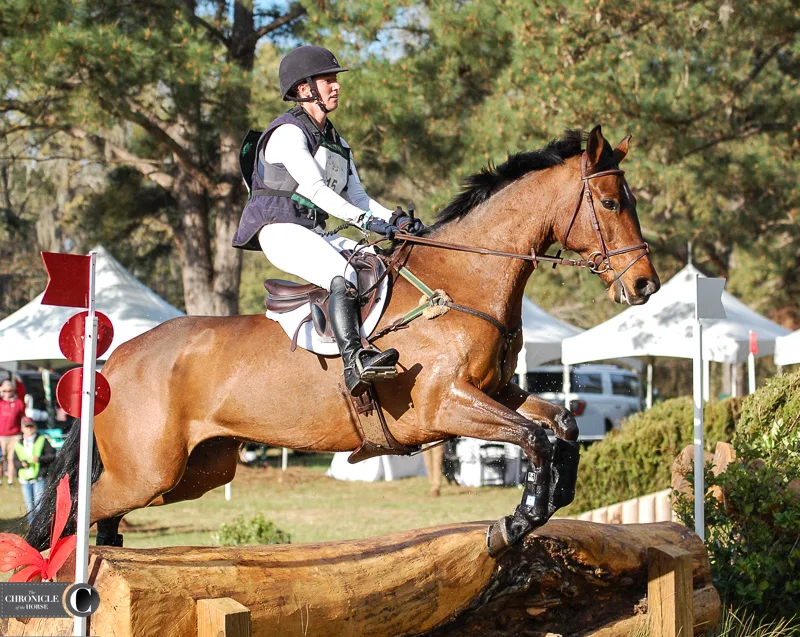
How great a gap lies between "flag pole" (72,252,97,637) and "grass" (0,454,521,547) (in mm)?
5846

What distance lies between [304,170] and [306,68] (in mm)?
544

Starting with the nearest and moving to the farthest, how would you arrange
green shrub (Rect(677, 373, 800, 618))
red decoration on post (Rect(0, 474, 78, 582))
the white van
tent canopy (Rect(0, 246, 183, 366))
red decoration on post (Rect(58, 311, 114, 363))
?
red decoration on post (Rect(58, 311, 114, 363))
red decoration on post (Rect(0, 474, 78, 582))
green shrub (Rect(677, 373, 800, 618))
tent canopy (Rect(0, 246, 183, 366))
the white van

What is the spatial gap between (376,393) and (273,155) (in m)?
1.24

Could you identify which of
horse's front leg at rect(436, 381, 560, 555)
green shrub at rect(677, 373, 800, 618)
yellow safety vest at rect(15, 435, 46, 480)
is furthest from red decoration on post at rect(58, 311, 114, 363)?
yellow safety vest at rect(15, 435, 46, 480)

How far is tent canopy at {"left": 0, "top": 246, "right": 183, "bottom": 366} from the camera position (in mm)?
11359

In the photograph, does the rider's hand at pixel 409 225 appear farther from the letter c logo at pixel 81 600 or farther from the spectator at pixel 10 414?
the spectator at pixel 10 414

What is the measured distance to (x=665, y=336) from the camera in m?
13.1

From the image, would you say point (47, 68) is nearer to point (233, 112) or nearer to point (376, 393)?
point (233, 112)

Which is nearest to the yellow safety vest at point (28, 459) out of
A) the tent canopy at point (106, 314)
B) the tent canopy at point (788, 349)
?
the tent canopy at point (106, 314)

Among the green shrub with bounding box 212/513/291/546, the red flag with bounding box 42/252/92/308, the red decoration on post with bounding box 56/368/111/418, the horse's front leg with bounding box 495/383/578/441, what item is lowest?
the green shrub with bounding box 212/513/291/546

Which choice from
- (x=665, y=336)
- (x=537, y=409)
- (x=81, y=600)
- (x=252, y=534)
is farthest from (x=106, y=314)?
(x=81, y=600)

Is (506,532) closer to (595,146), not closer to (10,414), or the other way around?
(595,146)

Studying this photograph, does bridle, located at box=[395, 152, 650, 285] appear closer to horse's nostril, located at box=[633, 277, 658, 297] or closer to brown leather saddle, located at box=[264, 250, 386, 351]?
horse's nostril, located at box=[633, 277, 658, 297]

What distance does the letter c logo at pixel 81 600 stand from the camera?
3.19 m
